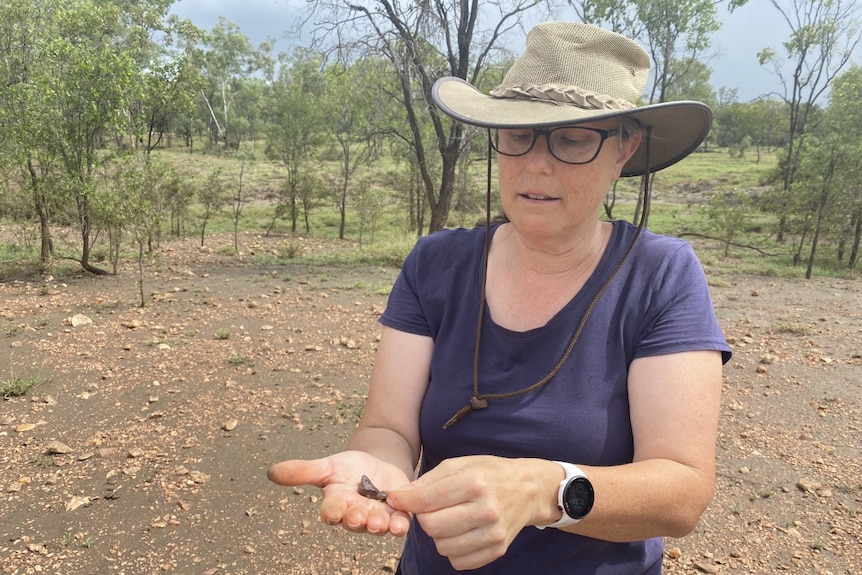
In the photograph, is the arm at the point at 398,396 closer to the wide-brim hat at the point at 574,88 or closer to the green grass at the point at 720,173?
the wide-brim hat at the point at 574,88

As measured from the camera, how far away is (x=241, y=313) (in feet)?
23.9

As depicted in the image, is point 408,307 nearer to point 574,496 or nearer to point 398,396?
point 398,396

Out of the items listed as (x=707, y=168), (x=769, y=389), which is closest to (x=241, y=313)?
(x=769, y=389)

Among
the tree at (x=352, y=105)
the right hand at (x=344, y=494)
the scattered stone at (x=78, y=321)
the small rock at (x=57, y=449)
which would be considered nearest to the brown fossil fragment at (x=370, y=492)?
the right hand at (x=344, y=494)

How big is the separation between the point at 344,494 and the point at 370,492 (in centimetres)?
5

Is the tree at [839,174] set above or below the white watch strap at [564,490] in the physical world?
above

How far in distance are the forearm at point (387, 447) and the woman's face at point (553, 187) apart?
1.90 feet

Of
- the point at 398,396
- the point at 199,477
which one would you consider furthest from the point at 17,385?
the point at 398,396

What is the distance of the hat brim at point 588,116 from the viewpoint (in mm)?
1158

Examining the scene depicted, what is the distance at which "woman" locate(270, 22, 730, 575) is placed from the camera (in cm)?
103

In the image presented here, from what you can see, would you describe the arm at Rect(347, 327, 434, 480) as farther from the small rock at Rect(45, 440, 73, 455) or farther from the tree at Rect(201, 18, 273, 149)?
the tree at Rect(201, 18, 273, 149)

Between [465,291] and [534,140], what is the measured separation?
0.40 m

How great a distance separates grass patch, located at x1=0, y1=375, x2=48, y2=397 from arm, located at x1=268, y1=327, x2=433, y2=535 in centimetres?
442

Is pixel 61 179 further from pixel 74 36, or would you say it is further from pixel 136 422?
pixel 136 422
